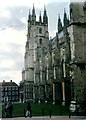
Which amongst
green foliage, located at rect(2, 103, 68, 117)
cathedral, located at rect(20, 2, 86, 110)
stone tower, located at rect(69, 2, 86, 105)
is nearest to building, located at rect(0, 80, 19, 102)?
green foliage, located at rect(2, 103, 68, 117)

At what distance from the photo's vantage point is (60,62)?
30.2 m

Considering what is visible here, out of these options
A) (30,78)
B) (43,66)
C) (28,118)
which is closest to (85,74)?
(28,118)

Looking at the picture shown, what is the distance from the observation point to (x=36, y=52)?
165 feet

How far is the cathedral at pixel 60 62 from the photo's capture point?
1841 centimetres

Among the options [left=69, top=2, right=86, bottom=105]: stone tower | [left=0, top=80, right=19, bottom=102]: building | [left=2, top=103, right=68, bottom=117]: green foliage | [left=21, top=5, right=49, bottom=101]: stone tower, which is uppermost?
[left=21, top=5, right=49, bottom=101]: stone tower

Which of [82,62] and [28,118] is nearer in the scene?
[28,118]

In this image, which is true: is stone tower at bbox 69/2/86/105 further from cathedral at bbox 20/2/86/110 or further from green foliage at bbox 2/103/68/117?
green foliage at bbox 2/103/68/117

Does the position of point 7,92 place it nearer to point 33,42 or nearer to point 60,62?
point 60,62

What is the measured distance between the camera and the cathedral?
18.4 m

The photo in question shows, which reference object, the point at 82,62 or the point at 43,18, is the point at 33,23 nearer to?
the point at 43,18

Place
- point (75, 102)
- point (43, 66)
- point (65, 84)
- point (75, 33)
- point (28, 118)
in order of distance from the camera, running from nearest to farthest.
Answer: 1. point (28, 118)
2. point (75, 102)
3. point (75, 33)
4. point (65, 84)
5. point (43, 66)

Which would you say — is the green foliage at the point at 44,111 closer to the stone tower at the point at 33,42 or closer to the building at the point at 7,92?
the building at the point at 7,92

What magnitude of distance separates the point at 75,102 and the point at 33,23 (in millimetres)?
37541

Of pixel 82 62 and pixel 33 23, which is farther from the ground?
pixel 33 23
